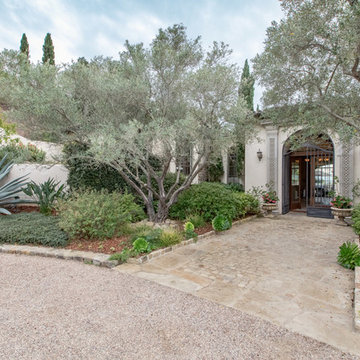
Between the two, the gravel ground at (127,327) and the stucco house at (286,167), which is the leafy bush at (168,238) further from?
the stucco house at (286,167)

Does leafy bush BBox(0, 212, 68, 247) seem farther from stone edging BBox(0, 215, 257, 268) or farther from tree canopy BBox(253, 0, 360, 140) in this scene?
tree canopy BBox(253, 0, 360, 140)

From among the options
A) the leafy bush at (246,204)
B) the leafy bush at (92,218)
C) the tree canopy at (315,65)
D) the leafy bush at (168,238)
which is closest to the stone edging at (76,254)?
the leafy bush at (168,238)

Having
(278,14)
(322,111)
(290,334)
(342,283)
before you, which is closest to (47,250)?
(290,334)

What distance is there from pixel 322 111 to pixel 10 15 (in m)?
10.7

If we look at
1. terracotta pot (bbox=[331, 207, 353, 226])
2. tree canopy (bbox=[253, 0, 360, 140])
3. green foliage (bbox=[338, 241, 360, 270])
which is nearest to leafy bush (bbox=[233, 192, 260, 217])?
terracotta pot (bbox=[331, 207, 353, 226])

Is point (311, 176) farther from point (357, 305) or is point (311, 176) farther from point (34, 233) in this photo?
point (34, 233)

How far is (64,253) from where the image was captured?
479cm

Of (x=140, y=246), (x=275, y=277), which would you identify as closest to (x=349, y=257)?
(x=275, y=277)

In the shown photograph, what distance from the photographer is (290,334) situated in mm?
2430

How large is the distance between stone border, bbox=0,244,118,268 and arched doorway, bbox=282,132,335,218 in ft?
25.8

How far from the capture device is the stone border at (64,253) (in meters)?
4.36

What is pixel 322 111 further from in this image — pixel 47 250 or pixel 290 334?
pixel 47 250

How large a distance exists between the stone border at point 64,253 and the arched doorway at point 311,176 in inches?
309

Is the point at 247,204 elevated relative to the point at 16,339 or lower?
elevated
